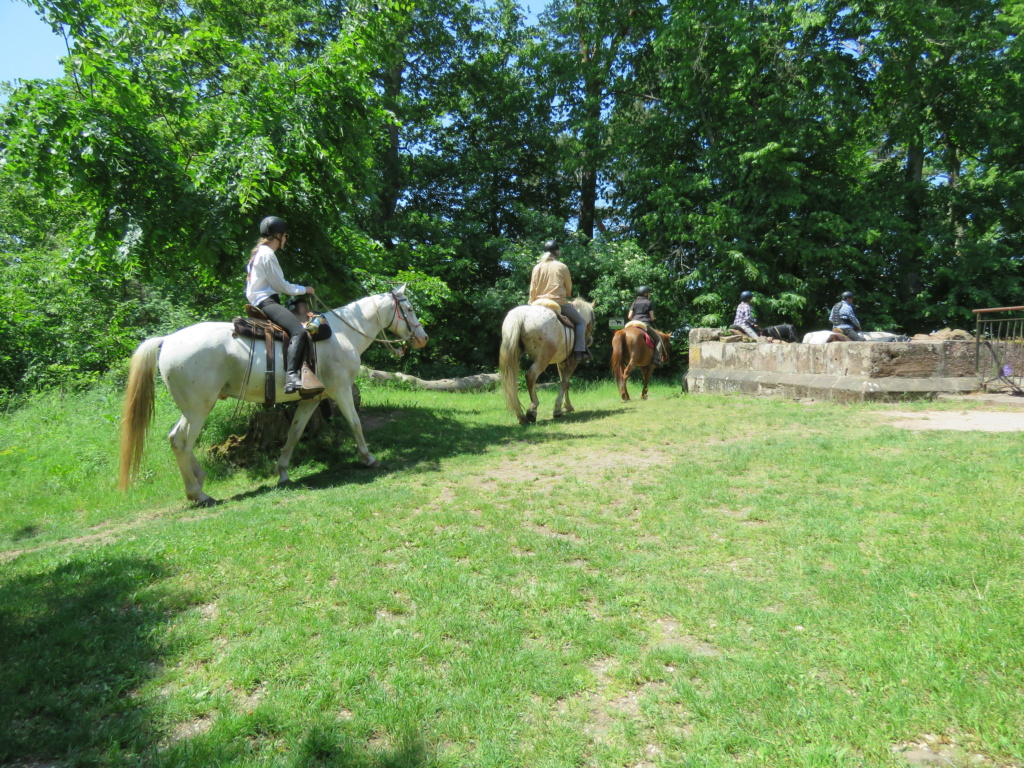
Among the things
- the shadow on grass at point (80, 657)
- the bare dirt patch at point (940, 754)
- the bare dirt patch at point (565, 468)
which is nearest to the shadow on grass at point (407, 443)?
the bare dirt patch at point (565, 468)

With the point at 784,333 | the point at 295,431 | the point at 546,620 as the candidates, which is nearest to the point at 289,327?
the point at 295,431

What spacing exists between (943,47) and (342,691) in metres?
22.5

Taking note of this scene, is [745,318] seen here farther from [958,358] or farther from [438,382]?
[438,382]

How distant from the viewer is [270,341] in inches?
261

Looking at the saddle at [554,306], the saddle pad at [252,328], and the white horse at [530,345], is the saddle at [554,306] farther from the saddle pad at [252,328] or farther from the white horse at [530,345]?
the saddle pad at [252,328]

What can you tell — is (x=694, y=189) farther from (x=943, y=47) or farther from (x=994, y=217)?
(x=994, y=217)

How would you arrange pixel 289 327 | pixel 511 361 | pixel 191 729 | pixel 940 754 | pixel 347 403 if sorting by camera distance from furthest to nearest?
pixel 511 361
pixel 347 403
pixel 289 327
pixel 191 729
pixel 940 754

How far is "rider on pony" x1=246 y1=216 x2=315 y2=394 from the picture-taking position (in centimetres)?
657

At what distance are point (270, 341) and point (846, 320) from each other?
40.6 ft

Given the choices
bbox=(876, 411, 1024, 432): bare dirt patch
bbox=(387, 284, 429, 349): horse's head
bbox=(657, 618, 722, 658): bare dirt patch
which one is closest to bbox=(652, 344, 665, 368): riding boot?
bbox=(876, 411, 1024, 432): bare dirt patch

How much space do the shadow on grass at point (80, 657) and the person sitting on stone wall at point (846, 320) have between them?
13790 millimetres

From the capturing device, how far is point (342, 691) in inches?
114

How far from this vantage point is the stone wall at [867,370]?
10.3 meters

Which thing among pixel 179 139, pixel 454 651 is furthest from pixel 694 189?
pixel 454 651
